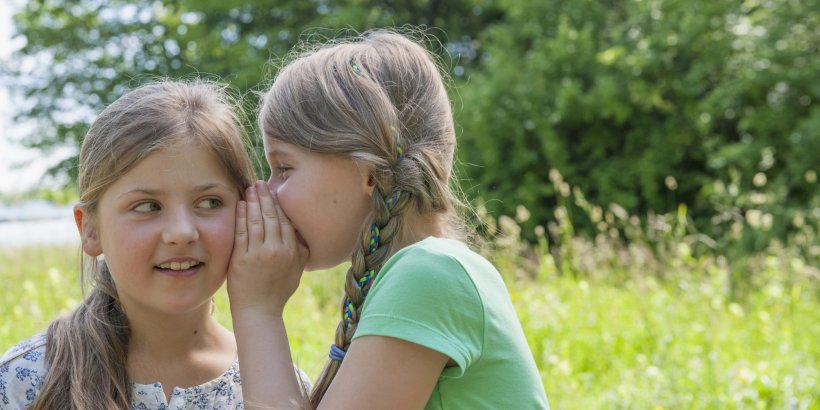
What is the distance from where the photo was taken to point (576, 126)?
477 inches

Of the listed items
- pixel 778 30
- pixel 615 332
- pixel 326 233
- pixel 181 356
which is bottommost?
pixel 778 30

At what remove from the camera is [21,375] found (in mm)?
2039

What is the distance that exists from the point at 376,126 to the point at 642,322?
3.66 metres

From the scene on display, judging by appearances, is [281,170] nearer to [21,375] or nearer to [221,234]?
[221,234]

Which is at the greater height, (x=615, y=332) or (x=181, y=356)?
(x=181, y=356)

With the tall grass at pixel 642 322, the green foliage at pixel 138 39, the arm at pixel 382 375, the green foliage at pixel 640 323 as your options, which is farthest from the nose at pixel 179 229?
the green foliage at pixel 138 39

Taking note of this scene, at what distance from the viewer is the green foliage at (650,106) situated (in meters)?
9.63

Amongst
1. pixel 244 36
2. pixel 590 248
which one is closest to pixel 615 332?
pixel 590 248

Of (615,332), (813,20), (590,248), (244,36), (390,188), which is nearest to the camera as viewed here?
(390,188)

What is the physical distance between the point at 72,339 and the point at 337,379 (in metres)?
0.76

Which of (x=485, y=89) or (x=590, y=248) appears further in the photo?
(x=485, y=89)

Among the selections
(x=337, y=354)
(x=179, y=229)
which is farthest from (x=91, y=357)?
(x=337, y=354)

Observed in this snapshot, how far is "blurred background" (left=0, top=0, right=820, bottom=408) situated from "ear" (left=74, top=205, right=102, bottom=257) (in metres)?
0.54

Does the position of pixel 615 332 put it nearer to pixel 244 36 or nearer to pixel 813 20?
pixel 813 20
